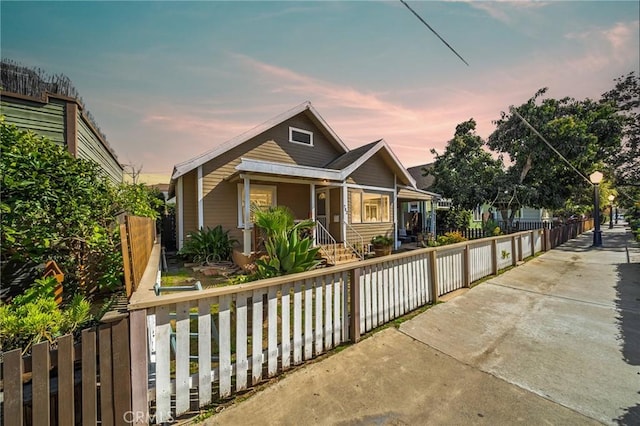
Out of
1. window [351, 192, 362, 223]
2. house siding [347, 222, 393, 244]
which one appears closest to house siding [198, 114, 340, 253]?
window [351, 192, 362, 223]

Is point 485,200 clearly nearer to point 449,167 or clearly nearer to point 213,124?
point 449,167

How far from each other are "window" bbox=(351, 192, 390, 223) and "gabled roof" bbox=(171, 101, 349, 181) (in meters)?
2.87

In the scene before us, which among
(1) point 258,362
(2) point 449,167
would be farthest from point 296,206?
(2) point 449,167

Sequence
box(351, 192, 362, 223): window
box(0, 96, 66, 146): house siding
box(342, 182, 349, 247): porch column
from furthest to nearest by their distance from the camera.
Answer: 1. box(351, 192, 362, 223): window
2. box(342, 182, 349, 247): porch column
3. box(0, 96, 66, 146): house siding

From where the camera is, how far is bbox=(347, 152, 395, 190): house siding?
10977 millimetres

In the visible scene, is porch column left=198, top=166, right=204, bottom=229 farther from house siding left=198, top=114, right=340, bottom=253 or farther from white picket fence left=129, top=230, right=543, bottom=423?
white picket fence left=129, top=230, right=543, bottom=423

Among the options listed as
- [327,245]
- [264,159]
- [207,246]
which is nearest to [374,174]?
[327,245]

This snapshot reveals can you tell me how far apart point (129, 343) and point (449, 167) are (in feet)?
61.8

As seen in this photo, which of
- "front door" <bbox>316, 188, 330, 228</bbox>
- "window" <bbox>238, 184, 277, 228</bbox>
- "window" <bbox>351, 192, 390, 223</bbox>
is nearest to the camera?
"window" <bbox>238, 184, 277, 228</bbox>

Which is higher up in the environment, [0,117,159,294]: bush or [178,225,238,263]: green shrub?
[0,117,159,294]: bush

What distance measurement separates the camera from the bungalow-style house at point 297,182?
29.5ft

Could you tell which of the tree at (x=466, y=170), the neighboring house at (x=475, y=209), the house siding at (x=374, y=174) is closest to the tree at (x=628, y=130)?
the neighboring house at (x=475, y=209)

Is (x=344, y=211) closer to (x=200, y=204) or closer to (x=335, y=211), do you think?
(x=335, y=211)

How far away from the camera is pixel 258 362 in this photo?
2.61 meters
